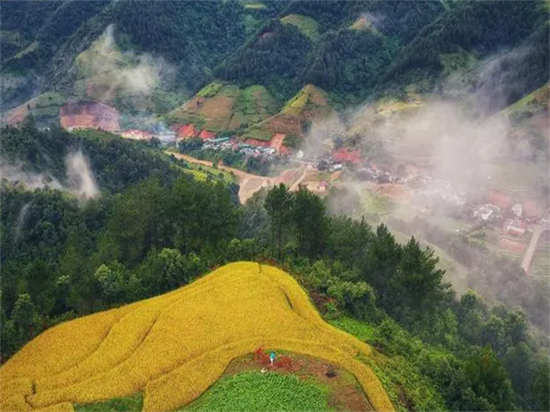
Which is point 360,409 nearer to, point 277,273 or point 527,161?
point 277,273

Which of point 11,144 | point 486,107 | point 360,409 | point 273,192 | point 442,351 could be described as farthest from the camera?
point 486,107

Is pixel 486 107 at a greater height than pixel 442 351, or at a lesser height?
lesser

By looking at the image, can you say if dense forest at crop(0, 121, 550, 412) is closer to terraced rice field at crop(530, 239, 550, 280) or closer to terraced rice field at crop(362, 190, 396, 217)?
terraced rice field at crop(530, 239, 550, 280)

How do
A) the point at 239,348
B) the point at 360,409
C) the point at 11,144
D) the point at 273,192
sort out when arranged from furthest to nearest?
the point at 11,144, the point at 273,192, the point at 239,348, the point at 360,409

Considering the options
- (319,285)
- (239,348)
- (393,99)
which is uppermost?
(239,348)

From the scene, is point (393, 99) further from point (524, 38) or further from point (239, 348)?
point (239, 348)

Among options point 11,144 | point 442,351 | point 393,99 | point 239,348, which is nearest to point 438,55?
point 393,99

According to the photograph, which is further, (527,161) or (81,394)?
(527,161)
